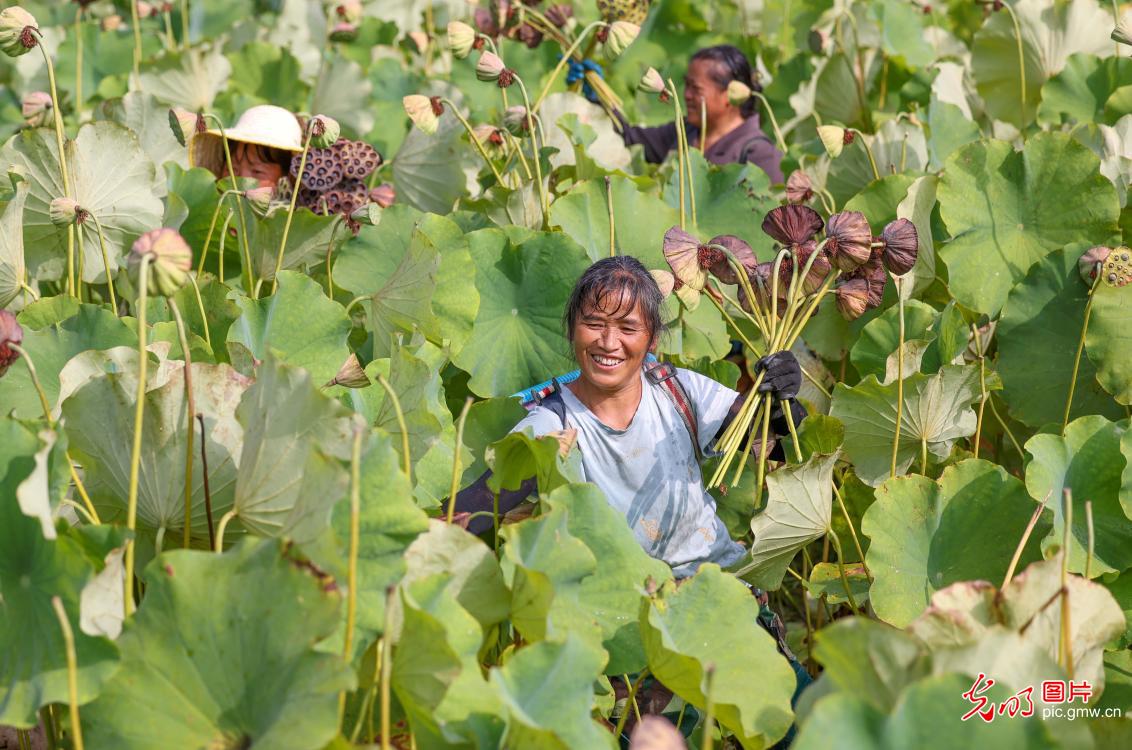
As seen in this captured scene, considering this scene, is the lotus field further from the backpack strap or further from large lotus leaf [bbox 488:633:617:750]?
the backpack strap

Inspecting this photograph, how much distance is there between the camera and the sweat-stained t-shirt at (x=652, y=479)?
2221 mm

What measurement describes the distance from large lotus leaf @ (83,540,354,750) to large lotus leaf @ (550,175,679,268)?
142 centimetres

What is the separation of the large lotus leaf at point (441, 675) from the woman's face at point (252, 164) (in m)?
1.88

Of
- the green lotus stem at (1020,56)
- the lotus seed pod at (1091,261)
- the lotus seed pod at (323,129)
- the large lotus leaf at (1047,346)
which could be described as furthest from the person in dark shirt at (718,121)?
the lotus seed pod at (323,129)

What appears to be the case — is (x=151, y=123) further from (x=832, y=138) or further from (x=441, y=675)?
(x=441, y=675)

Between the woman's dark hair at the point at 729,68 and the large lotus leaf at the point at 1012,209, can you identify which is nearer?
the large lotus leaf at the point at 1012,209

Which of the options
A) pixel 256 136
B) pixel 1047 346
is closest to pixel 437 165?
pixel 256 136

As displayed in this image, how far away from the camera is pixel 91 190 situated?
2680 mm

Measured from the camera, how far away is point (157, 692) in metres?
1.54

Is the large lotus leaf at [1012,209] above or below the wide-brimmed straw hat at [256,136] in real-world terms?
above

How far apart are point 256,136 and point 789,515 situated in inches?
69.1

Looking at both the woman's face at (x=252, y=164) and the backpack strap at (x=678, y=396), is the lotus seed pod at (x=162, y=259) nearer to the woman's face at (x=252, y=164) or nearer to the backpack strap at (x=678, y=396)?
the backpack strap at (x=678, y=396)

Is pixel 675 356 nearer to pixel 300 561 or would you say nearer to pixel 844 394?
pixel 844 394

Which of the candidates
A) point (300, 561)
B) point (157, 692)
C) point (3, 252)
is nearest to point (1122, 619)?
point (300, 561)
